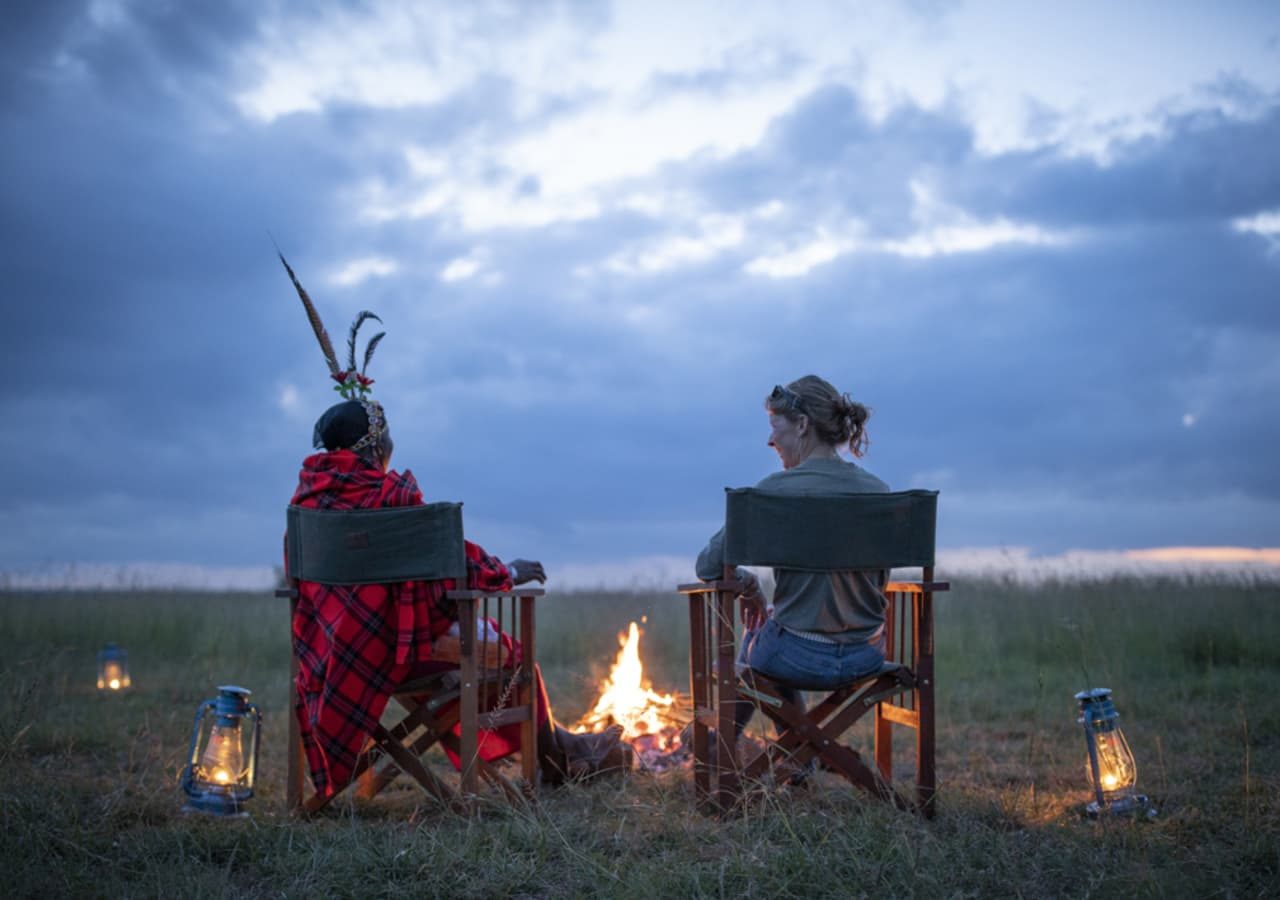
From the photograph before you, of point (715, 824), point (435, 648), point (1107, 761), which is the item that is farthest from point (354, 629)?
point (1107, 761)

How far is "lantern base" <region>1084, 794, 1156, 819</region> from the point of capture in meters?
3.52

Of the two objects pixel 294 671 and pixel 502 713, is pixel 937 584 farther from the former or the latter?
pixel 294 671

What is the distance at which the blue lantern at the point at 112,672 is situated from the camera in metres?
7.22

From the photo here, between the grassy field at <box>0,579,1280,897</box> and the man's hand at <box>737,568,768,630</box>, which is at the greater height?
the man's hand at <box>737,568,768,630</box>

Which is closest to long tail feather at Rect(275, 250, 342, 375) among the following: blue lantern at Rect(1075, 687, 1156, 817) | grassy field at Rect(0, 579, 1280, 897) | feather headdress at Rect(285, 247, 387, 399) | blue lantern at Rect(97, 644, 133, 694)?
feather headdress at Rect(285, 247, 387, 399)

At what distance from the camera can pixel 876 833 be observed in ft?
9.62

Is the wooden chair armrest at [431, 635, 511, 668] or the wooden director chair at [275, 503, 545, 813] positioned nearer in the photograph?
the wooden director chair at [275, 503, 545, 813]

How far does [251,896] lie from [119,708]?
4.32m

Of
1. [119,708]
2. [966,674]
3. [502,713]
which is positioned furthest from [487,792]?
[966,674]

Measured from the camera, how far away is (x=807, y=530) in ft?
10.5

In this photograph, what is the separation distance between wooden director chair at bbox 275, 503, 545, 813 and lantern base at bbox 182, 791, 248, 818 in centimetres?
30

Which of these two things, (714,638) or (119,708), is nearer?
(714,638)

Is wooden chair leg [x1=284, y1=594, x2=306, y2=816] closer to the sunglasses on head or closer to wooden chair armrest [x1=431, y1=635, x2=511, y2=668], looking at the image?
wooden chair armrest [x1=431, y1=635, x2=511, y2=668]

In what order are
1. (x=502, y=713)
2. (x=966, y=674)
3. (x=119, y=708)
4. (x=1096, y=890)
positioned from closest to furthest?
(x=1096, y=890)
(x=502, y=713)
(x=119, y=708)
(x=966, y=674)
